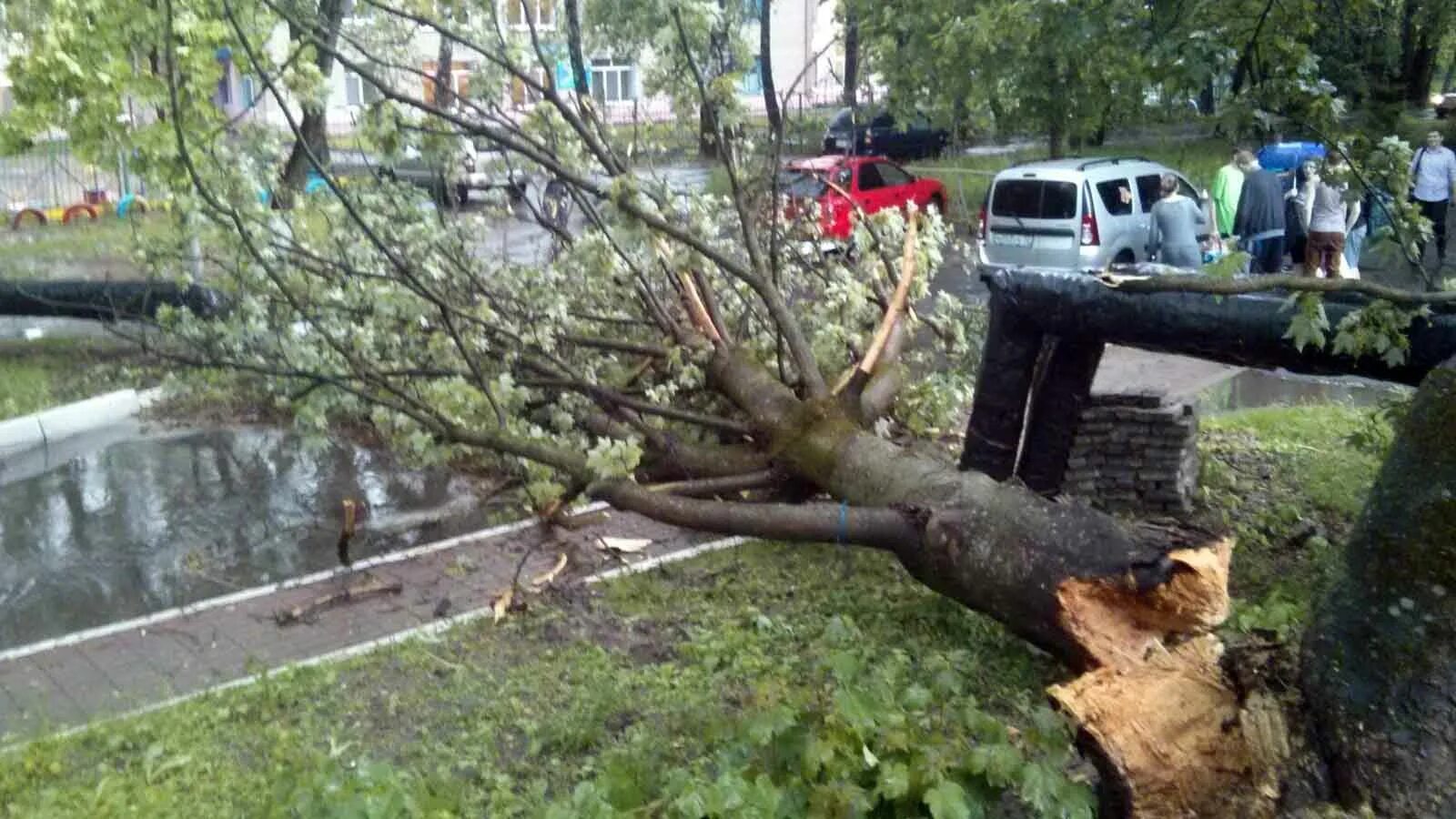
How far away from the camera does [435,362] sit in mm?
7180

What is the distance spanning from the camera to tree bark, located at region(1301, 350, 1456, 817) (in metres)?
3.47

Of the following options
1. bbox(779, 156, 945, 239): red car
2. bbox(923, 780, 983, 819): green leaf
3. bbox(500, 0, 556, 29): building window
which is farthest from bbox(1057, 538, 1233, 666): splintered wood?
bbox(779, 156, 945, 239): red car

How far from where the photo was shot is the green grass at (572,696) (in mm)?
4566

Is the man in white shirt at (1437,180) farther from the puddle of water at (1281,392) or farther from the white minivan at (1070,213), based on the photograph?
the puddle of water at (1281,392)

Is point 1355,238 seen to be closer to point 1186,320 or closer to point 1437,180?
point 1437,180

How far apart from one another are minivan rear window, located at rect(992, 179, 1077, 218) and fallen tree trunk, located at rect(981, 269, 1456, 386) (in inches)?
392

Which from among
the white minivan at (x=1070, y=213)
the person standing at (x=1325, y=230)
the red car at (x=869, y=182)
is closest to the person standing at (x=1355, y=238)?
the person standing at (x=1325, y=230)

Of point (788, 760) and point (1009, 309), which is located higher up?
point (1009, 309)

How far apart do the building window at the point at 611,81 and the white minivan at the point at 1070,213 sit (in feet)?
25.2

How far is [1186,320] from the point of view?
5.97 metres

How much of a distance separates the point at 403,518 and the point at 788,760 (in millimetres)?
5196

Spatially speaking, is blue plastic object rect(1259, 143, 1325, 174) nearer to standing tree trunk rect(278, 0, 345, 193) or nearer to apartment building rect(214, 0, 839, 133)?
apartment building rect(214, 0, 839, 133)

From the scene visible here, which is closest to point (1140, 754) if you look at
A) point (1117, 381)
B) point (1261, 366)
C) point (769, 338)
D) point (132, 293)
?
point (1261, 366)

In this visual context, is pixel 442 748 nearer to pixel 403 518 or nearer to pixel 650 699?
pixel 650 699
